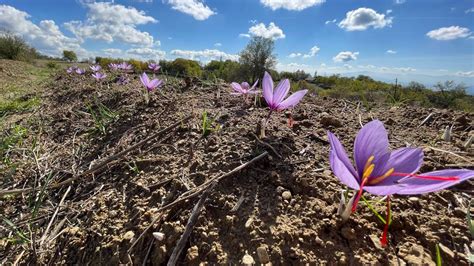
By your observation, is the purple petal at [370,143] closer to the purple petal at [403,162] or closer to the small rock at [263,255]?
the purple petal at [403,162]

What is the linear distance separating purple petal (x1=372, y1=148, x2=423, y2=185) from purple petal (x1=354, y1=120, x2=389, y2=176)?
0.03 metres

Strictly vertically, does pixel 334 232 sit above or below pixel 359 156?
below

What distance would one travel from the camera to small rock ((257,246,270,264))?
652mm

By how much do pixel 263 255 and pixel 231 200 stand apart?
0.22 m

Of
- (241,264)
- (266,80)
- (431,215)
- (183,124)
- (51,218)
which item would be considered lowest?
(51,218)

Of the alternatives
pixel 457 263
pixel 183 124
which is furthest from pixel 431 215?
pixel 183 124

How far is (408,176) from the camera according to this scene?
0.58 meters

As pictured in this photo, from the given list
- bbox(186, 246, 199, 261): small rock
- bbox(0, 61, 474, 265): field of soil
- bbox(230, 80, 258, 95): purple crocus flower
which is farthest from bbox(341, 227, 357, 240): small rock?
bbox(230, 80, 258, 95): purple crocus flower

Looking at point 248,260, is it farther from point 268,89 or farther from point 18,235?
point 18,235

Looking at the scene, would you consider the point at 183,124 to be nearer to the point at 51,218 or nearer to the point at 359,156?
the point at 51,218

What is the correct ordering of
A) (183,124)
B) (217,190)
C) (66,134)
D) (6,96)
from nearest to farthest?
1. (217,190)
2. (183,124)
3. (66,134)
4. (6,96)

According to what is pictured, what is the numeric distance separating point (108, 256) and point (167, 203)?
224mm

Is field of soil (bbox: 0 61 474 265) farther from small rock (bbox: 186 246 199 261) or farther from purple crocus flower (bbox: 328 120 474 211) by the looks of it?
purple crocus flower (bbox: 328 120 474 211)

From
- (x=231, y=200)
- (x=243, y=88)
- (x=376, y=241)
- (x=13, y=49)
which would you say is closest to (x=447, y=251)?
(x=376, y=241)
